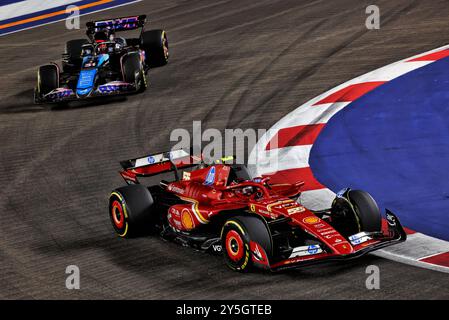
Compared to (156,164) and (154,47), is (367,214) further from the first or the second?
(154,47)

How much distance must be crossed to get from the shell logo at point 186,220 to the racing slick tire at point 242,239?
2.59 feet

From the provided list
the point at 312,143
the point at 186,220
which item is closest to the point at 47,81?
the point at 312,143

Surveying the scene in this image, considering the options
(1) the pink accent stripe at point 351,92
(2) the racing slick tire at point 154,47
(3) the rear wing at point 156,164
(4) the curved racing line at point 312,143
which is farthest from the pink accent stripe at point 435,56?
(3) the rear wing at point 156,164

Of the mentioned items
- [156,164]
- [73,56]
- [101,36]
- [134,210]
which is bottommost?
[134,210]

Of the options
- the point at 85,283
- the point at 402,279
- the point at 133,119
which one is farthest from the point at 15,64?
the point at 402,279

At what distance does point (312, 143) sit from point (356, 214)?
3.73 metres

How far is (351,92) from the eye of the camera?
15.0 m

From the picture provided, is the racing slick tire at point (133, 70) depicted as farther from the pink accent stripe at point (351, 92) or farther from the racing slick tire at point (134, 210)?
the racing slick tire at point (134, 210)

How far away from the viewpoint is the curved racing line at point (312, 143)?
30.0 feet

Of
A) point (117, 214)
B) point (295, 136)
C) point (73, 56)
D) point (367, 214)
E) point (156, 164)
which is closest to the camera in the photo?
point (367, 214)

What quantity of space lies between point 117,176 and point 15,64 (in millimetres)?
7538

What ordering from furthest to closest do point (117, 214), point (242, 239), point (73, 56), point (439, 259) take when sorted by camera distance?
1. point (73, 56)
2. point (117, 214)
3. point (439, 259)
4. point (242, 239)
